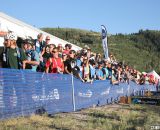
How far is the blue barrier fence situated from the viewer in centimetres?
1160

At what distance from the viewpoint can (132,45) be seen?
9544 cm

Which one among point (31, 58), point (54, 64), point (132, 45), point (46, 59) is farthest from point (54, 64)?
point (132, 45)

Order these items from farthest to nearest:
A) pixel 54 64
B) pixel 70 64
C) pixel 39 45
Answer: pixel 70 64
pixel 39 45
pixel 54 64

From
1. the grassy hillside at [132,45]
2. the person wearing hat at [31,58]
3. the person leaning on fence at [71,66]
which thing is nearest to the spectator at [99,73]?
the person leaning on fence at [71,66]

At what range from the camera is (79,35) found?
96.6 m

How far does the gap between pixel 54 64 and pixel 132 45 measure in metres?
81.7

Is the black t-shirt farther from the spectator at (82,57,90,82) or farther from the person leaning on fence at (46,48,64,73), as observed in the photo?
the spectator at (82,57,90,82)

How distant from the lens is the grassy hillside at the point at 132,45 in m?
76.1

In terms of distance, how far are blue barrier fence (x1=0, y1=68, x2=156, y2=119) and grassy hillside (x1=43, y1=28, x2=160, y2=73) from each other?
52.8 m

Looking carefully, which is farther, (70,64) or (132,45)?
(132,45)

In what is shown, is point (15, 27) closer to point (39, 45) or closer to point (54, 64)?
point (39, 45)

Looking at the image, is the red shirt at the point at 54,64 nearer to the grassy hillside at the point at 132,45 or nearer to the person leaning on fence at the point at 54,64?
the person leaning on fence at the point at 54,64

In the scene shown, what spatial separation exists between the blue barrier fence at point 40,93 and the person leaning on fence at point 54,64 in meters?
0.28

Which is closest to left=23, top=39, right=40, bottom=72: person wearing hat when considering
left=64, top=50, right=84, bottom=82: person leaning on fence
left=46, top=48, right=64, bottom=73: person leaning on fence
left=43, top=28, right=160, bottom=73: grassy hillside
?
left=46, top=48, right=64, bottom=73: person leaning on fence
